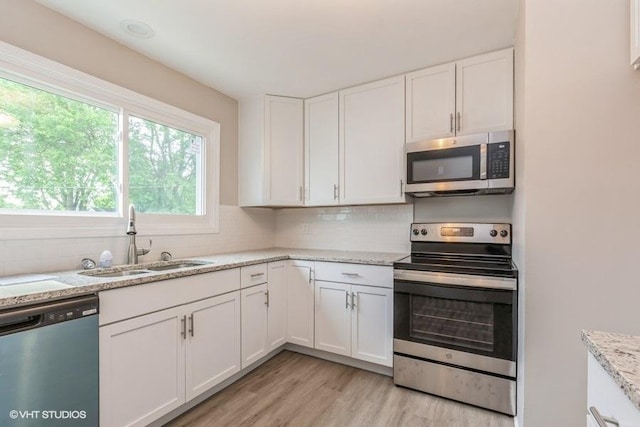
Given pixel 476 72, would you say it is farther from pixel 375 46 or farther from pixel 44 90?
pixel 44 90

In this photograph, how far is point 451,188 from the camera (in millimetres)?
2225

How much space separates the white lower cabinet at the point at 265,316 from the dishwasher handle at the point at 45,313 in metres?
1.03

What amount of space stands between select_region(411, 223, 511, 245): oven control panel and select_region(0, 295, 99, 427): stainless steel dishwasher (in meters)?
2.23

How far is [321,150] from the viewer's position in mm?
2947

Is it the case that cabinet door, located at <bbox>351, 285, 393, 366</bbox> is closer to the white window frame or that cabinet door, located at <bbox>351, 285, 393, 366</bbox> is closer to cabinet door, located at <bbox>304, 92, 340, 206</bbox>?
cabinet door, located at <bbox>304, 92, 340, 206</bbox>

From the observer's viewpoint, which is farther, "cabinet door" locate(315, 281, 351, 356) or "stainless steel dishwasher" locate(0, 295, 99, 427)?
"cabinet door" locate(315, 281, 351, 356)

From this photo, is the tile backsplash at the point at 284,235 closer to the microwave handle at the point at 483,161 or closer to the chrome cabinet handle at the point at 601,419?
the microwave handle at the point at 483,161

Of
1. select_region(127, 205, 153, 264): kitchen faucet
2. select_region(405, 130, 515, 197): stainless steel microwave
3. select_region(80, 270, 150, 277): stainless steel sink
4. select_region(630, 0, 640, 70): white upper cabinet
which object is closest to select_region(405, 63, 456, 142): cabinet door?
select_region(405, 130, 515, 197): stainless steel microwave

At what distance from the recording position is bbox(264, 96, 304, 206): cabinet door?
2973mm

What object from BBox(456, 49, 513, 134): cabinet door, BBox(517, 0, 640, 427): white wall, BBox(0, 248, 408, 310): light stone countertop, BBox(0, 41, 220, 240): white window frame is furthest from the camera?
BBox(456, 49, 513, 134): cabinet door

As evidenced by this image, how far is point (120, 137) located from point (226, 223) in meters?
1.14

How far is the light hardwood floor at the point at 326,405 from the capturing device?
181 cm

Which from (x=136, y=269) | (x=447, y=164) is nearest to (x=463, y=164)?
(x=447, y=164)

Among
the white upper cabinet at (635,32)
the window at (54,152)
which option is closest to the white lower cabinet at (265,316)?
the window at (54,152)
